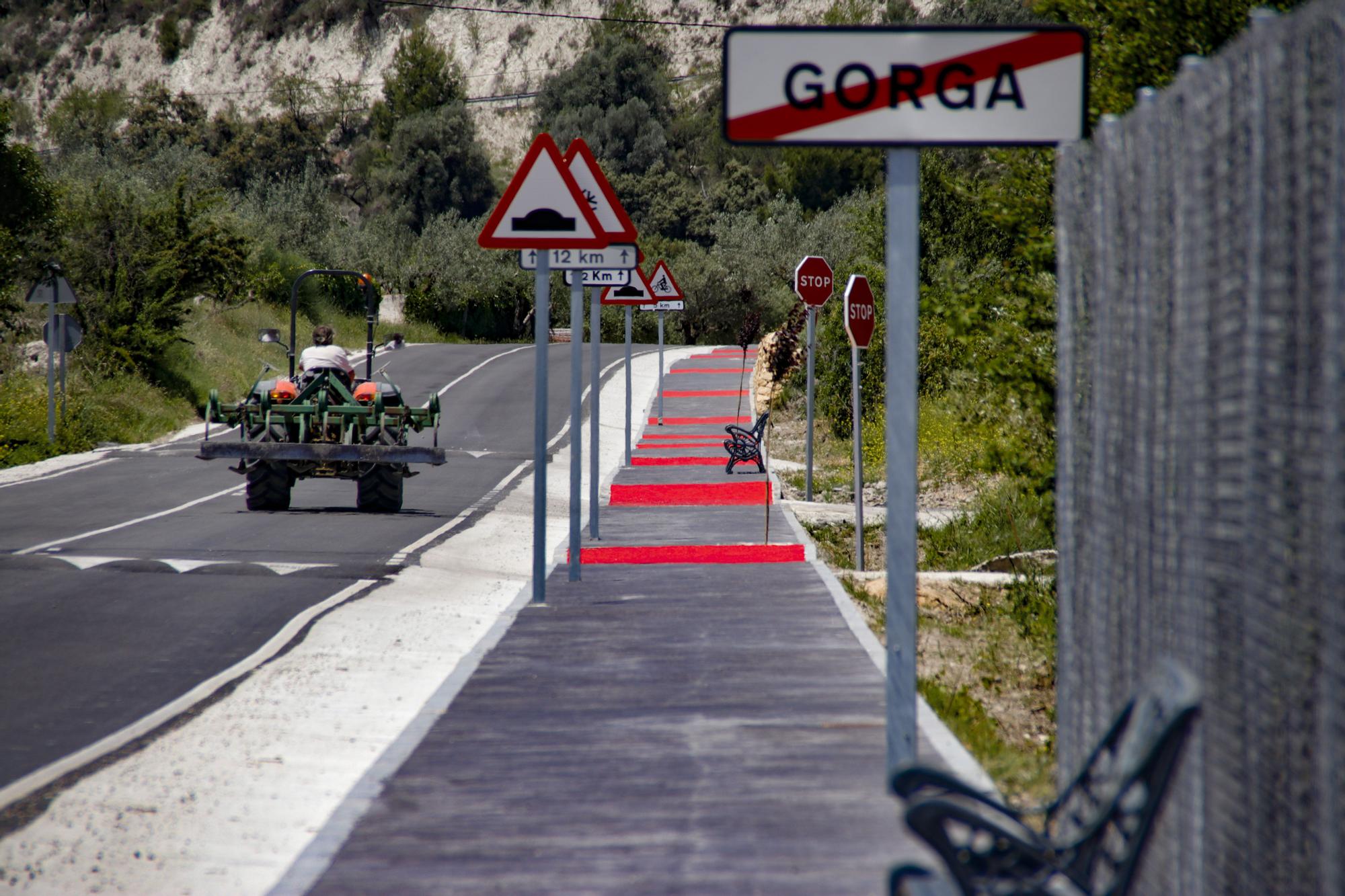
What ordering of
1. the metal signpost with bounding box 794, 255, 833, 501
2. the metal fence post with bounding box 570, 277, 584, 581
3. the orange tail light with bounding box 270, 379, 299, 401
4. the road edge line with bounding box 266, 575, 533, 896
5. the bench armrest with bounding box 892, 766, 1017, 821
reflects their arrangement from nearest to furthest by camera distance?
1. the bench armrest with bounding box 892, 766, 1017, 821
2. the road edge line with bounding box 266, 575, 533, 896
3. the metal fence post with bounding box 570, 277, 584, 581
4. the orange tail light with bounding box 270, 379, 299, 401
5. the metal signpost with bounding box 794, 255, 833, 501

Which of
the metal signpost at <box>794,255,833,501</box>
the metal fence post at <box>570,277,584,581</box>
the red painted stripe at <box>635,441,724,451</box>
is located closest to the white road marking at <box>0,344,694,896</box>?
the metal fence post at <box>570,277,584,581</box>

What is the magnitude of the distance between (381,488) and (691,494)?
357 centimetres

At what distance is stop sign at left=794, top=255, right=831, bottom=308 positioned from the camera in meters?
16.0

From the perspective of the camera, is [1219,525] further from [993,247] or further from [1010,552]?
[993,247]

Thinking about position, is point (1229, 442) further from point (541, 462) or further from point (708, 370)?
point (708, 370)

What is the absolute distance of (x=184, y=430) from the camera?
29.5 meters

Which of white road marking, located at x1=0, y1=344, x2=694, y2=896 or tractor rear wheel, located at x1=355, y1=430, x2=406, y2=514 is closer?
white road marking, located at x1=0, y1=344, x2=694, y2=896

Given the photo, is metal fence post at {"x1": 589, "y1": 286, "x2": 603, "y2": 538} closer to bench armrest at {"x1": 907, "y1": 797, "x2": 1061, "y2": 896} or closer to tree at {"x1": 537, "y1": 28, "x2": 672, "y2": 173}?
bench armrest at {"x1": 907, "y1": 797, "x2": 1061, "y2": 896}

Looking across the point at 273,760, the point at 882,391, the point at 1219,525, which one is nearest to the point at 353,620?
the point at 273,760

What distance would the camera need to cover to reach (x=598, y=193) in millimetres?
10039

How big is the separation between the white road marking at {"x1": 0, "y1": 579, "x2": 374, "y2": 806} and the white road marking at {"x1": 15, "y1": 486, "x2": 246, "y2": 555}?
4.15 metres

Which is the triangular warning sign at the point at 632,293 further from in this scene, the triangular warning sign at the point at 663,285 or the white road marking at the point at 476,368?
the white road marking at the point at 476,368

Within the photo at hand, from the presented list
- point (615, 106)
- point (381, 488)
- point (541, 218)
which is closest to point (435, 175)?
point (615, 106)

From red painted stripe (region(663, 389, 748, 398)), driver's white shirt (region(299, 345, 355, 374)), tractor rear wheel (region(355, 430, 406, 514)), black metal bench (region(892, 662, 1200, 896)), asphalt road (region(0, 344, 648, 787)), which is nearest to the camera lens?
black metal bench (region(892, 662, 1200, 896))
